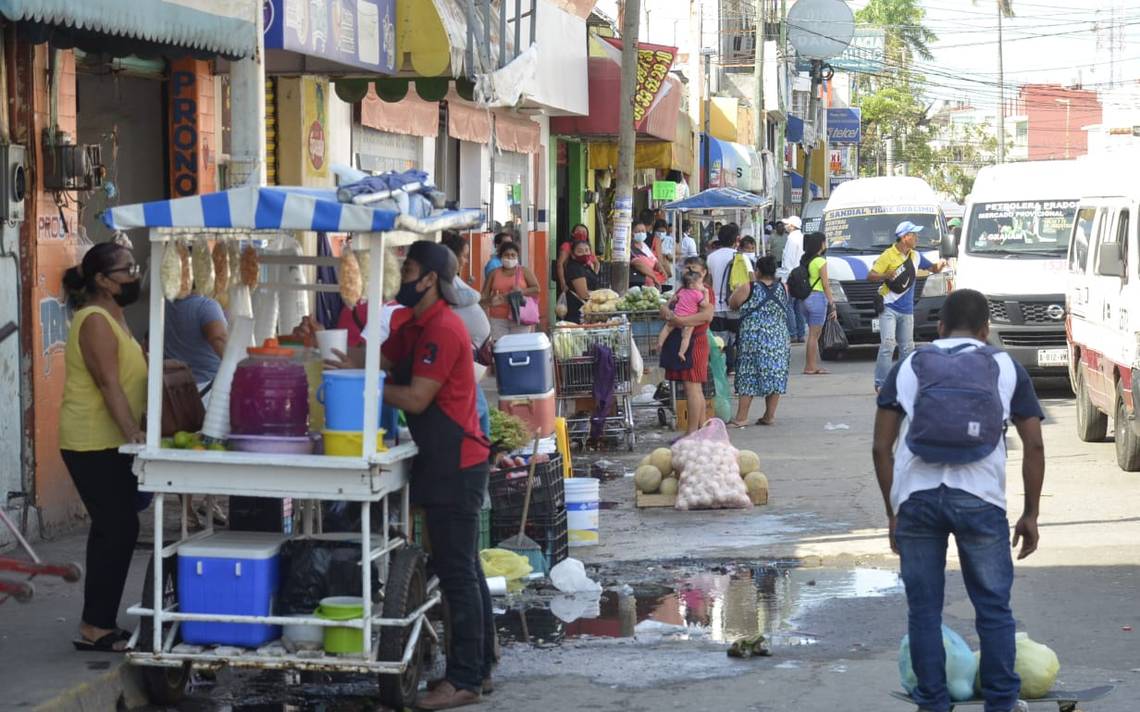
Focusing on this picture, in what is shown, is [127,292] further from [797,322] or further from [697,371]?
[797,322]

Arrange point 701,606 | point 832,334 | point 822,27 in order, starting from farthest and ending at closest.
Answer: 1. point 822,27
2. point 832,334
3. point 701,606

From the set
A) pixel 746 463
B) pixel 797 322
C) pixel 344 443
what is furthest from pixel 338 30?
pixel 797 322

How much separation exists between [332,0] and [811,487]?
5.30 m

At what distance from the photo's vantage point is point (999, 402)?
6.00 metres

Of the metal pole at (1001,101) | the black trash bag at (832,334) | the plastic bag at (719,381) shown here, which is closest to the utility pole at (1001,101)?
the metal pole at (1001,101)

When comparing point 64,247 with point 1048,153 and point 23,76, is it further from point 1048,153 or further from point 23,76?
point 1048,153

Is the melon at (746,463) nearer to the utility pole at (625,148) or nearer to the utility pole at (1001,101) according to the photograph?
the utility pole at (625,148)

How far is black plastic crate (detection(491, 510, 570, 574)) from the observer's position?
9.51m

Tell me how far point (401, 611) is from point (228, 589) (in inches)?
28.4

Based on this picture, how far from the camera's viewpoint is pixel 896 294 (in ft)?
57.8

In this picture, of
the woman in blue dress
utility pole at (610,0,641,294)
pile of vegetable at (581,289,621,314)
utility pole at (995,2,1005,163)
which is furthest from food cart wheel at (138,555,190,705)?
utility pole at (995,2,1005,163)

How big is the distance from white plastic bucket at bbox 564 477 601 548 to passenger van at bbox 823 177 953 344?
14.0 meters

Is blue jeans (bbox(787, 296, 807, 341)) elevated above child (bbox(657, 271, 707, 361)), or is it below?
below

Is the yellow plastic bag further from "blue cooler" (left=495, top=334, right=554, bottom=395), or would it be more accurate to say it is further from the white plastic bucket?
"blue cooler" (left=495, top=334, right=554, bottom=395)
